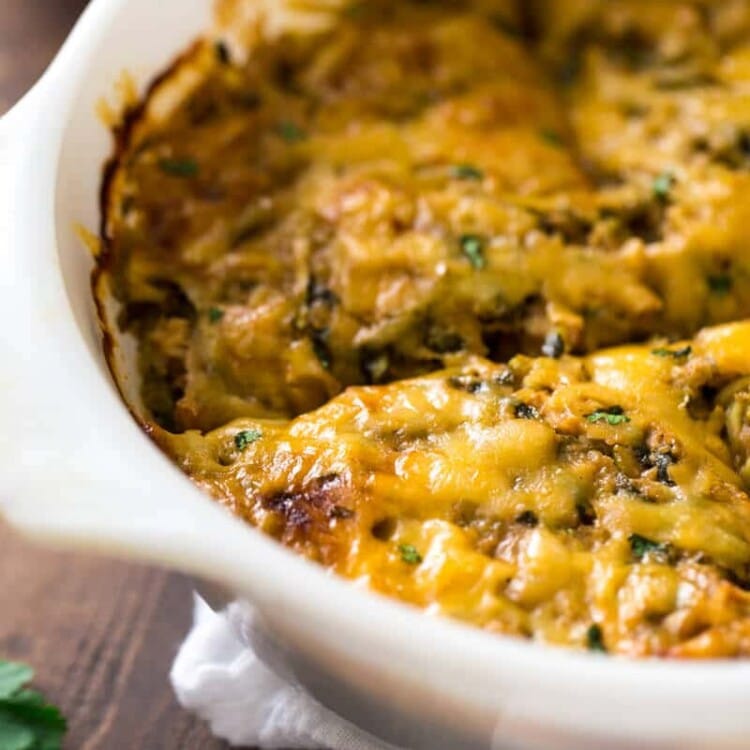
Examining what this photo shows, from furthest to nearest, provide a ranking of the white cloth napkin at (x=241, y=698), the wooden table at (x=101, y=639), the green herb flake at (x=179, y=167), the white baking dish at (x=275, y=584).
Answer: the green herb flake at (x=179, y=167)
the wooden table at (x=101, y=639)
the white cloth napkin at (x=241, y=698)
the white baking dish at (x=275, y=584)

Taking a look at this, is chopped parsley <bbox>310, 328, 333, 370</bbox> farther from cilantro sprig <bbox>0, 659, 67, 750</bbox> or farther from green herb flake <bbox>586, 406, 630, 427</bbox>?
cilantro sprig <bbox>0, 659, 67, 750</bbox>

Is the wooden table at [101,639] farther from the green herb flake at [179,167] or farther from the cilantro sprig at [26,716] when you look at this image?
the green herb flake at [179,167]

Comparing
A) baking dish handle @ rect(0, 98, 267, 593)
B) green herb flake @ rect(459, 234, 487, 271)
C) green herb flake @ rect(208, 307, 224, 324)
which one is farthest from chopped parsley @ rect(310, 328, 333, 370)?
baking dish handle @ rect(0, 98, 267, 593)

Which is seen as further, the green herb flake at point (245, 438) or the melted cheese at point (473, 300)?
the green herb flake at point (245, 438)

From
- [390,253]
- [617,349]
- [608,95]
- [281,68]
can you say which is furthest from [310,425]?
[608,95]

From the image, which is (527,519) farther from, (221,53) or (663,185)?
(221,53)

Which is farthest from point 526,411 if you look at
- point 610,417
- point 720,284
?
point 720,284

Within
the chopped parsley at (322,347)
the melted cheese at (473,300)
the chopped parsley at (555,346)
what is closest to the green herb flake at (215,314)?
the melted cheese at (473,300)
